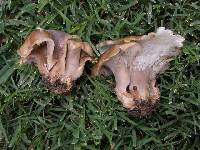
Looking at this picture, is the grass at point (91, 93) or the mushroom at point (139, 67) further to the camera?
the grass at point (91, 93)

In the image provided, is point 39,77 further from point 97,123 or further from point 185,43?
point 185,43

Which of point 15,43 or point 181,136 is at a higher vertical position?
point 15,43

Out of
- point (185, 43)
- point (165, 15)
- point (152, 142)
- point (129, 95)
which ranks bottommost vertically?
point (152, 142)

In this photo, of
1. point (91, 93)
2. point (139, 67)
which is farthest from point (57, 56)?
point (139, 67)

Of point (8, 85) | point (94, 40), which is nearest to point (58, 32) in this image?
point (94, 40)

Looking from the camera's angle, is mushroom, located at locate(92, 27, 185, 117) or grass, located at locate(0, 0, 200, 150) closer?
mushroom, located at locate(92, 27, 185, 117)
